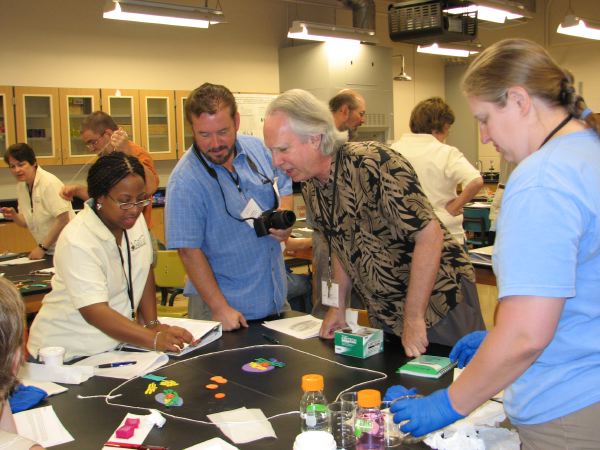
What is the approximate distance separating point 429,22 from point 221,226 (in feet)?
13.3

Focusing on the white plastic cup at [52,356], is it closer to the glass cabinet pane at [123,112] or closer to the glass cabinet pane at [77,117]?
the glass cabinet pane at [77,117]

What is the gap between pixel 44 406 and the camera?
1662mm

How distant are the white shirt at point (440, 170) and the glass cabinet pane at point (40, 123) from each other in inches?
158

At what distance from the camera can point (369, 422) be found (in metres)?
1.35

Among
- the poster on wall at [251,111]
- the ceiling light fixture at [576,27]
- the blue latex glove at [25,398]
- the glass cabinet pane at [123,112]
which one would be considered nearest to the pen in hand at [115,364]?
the blue latex glove at [25,398]

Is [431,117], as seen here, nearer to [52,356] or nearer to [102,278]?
[102,278]

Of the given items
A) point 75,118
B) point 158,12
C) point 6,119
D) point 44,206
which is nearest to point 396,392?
point 44,206

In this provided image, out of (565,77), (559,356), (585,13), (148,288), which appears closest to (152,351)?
(148,288)

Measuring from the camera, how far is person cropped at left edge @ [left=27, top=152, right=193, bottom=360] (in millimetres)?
2031

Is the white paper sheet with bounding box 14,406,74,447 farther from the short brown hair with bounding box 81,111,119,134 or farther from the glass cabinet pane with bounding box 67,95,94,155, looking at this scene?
the glass cabinet pane with bounding box 67,95,94,155

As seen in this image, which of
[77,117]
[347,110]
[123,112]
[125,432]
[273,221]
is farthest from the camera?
[123,112]

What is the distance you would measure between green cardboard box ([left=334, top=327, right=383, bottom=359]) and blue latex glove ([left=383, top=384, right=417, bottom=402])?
1.08 ft

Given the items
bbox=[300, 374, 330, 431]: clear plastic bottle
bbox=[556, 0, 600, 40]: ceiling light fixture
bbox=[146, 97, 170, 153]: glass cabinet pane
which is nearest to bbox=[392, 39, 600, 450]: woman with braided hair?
bbox=[300, 374, 330, 431]: clear plastic bottle

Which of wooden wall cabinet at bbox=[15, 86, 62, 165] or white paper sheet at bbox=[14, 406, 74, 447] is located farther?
wooden wall cabinet at bbox=[15, 86, 62, 165]
